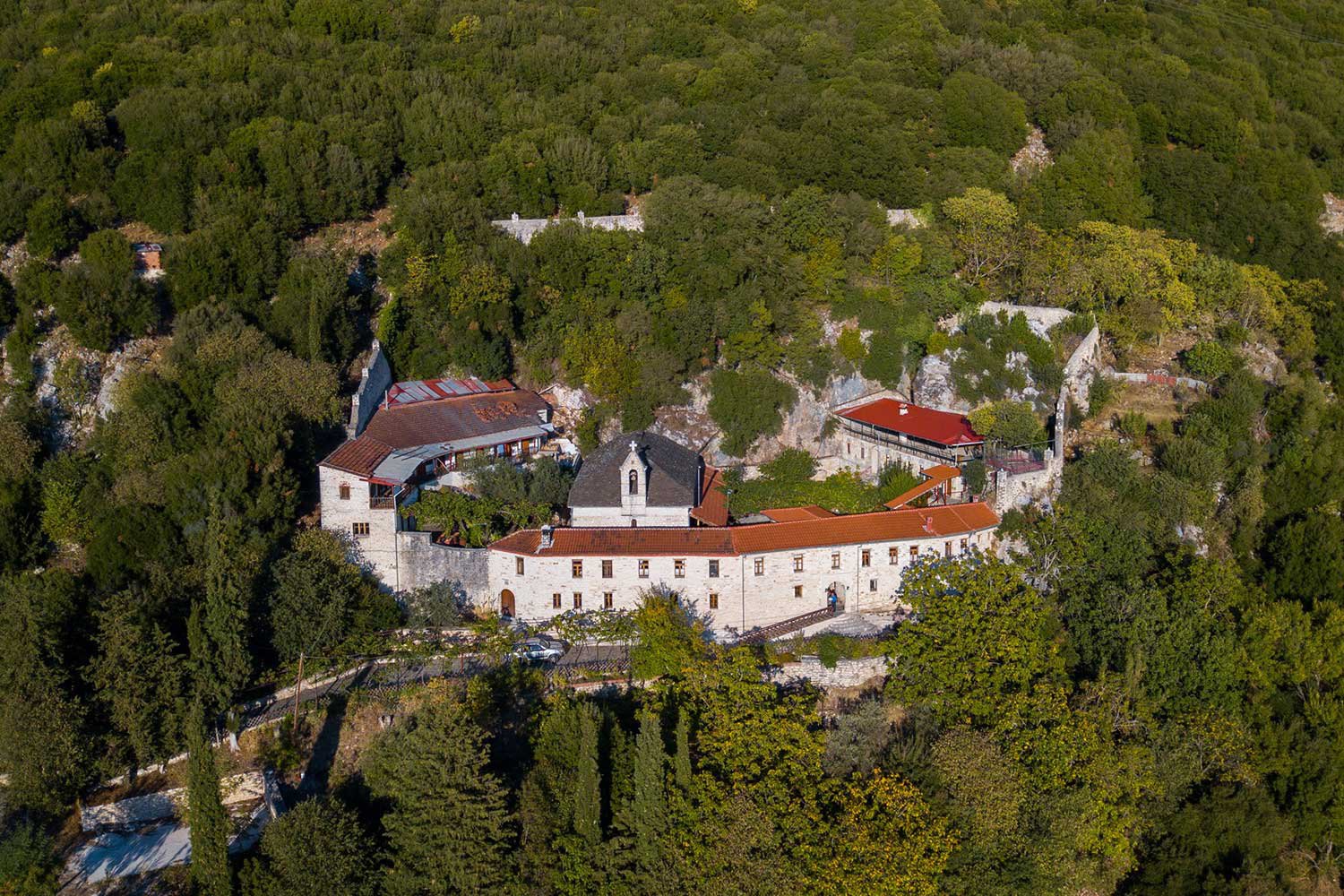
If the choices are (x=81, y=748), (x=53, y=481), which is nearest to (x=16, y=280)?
(x=53, y=481)

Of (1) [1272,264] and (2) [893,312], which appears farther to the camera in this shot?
(1) [1272,264]

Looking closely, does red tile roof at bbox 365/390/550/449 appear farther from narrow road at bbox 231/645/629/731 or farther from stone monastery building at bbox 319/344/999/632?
narrow road at bbox 231/645/629/731

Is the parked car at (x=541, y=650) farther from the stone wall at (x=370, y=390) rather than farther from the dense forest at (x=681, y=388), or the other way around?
the stone wall at (x=370, y=390)

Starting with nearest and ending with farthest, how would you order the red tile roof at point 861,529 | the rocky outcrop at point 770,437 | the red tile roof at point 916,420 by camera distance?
1. the red tile roof at point 861,529
2. the red tile roof at point 916,420
3. the rocky outcrop at point 770,437

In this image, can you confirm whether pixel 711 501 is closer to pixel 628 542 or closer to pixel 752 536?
pixel 752 536

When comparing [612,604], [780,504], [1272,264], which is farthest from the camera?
[1272,264]

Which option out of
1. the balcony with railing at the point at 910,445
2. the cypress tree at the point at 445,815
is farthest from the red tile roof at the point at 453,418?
the cypress tree at the point at 445,815

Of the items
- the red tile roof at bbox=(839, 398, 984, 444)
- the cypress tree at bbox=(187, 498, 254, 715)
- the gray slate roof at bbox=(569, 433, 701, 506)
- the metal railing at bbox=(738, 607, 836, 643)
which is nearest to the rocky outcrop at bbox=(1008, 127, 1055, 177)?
the red tile roof at bbox=(839, 398, 984, 444)

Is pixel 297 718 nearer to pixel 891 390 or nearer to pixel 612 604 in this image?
pixel 612 604
